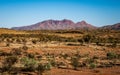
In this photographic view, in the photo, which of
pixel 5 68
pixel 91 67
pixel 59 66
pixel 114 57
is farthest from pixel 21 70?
pixel 114 57

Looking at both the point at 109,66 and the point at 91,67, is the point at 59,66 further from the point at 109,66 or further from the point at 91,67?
the point at 109,66

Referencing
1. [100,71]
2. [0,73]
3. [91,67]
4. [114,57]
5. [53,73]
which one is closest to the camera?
[0,73]

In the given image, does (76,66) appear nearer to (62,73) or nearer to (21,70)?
(62,73)

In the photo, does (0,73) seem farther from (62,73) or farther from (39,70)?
(62,73)

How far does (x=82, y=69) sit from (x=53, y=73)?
10.3ft

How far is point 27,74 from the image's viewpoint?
16.6 meters

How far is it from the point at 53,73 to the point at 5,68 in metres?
3.52

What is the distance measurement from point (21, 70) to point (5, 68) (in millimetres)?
1148

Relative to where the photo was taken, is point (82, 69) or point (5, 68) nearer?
point (5, 68)

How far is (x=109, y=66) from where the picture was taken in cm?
2092

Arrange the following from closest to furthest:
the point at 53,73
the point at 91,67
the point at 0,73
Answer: the point at 0,73
the point at 53,73
the point at 91,67

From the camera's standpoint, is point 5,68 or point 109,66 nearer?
point 5,68

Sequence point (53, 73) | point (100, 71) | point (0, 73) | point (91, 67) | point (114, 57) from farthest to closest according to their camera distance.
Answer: point (114, 57)
point (91, 67)
point (100, 71)
point (53, 73)
point (0, 73)

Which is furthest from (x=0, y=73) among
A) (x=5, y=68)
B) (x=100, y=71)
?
(x=100, y=71)
